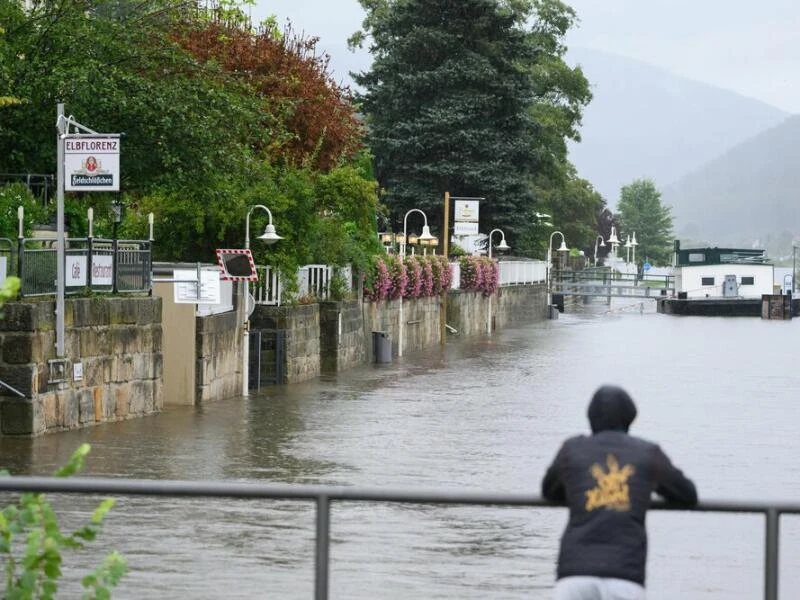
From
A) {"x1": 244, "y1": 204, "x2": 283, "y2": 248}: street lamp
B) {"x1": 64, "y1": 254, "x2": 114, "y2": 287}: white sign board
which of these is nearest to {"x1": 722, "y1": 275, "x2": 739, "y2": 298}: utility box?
{"x1": 244, "y1": 204, "x2": 283, "y2": 248}: street lamp

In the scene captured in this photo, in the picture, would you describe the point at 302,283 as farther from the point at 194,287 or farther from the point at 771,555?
the point at 771,555

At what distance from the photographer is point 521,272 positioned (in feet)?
240

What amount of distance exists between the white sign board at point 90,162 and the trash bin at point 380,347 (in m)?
19.2

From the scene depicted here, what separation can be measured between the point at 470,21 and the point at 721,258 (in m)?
37.6

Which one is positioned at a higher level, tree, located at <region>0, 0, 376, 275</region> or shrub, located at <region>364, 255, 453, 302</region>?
tree, located at <region>0, 0, 376, 275</region>

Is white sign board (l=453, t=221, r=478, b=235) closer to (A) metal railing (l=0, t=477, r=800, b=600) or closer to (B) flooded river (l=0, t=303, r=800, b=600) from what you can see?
(B) flooded river (l=0, t=303, r=800, b=600)

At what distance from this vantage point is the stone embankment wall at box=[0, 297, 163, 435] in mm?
21062

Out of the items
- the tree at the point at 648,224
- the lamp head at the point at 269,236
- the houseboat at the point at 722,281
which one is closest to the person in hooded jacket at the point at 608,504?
the lamp head at the point at 269,236

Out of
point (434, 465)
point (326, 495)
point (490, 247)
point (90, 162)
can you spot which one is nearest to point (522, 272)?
point (490, 247)

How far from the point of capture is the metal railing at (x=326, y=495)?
5.52m

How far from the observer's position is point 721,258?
100688mm

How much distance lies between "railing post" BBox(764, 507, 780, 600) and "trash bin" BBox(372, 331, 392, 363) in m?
36.1

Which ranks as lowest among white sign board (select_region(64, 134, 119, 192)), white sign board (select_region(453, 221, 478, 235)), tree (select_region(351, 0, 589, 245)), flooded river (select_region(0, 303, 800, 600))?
flooded river (select_region(0, 303, 800, 600))

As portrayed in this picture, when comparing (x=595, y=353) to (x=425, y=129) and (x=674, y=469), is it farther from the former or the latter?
(x=674, y=469)
